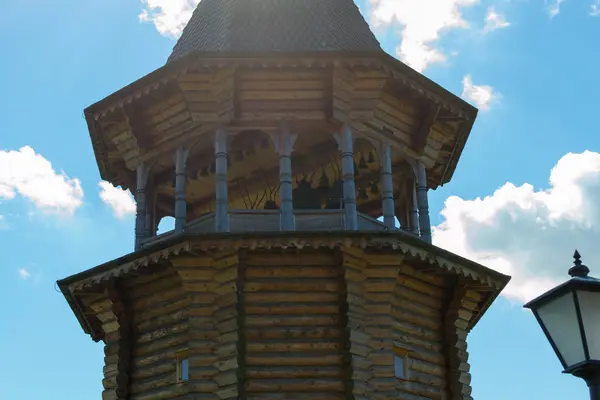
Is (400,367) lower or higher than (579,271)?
higher

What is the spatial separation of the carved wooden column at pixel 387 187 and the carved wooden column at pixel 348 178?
2.17 feet

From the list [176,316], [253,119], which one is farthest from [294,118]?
[176,316]

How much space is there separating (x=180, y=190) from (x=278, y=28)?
378cm

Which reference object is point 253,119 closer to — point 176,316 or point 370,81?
→ point 370,81

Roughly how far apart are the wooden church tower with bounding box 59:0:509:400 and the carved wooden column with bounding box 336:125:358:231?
33 mm

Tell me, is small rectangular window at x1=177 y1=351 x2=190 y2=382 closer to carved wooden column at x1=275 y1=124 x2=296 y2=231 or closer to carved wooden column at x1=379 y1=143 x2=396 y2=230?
carved wooden column at x1=275 y1=124 x2=296 y2=231

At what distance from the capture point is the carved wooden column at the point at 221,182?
577 inches

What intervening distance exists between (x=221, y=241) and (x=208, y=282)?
818 mm

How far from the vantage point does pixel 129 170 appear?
18.1m

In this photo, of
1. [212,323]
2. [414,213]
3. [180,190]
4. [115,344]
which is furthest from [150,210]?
[414,213]

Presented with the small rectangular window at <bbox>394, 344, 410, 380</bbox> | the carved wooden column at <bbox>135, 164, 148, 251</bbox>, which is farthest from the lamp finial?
the carved wooden column at <bbox>135, 164, 148, 251</bbox>

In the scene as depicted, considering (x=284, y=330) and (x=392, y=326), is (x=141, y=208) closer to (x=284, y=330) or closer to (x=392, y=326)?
(x=284, y=330)

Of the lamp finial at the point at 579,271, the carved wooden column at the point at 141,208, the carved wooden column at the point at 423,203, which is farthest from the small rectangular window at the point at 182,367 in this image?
the lamp finial at the point at 579,271

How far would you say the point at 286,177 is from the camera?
14.9 meters
